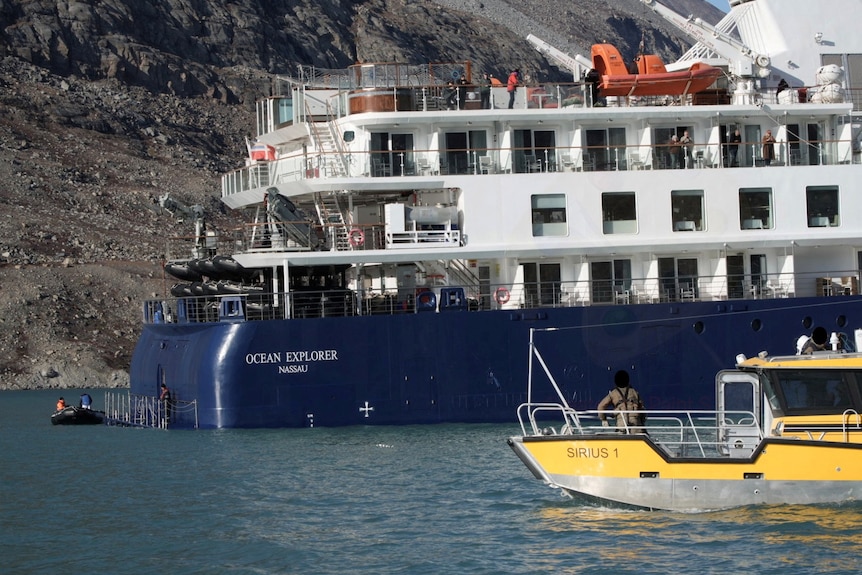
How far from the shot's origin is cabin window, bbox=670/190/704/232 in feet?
111

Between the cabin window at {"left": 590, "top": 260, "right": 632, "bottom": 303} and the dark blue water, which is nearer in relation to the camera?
the dark blue water

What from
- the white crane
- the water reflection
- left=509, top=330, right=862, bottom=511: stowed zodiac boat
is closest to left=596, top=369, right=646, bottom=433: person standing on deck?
left=509, top=330, right=862, bottom=511: stowed zodiac boat

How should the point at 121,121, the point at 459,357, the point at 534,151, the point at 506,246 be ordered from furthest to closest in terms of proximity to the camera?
1. the point at 121,121
2. the point at 534,151
3. the point at 506,246
4. the point at 459,357

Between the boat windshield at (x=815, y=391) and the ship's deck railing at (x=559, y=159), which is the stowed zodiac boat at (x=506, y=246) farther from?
the boat windshield at (x=815, y=391)

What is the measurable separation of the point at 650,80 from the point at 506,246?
5.53 meters

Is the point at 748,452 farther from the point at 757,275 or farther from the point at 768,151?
the point at 768,151

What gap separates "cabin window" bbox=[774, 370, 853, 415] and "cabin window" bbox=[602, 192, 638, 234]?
1253 centimetres

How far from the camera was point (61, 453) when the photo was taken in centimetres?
3142

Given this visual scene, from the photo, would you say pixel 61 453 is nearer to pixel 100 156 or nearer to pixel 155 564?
pixel 155 564

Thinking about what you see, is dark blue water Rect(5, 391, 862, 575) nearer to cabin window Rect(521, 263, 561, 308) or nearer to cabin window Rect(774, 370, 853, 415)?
cabin window Rect(774, 370, 853, 415)

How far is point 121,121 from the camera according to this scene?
92.2 meters

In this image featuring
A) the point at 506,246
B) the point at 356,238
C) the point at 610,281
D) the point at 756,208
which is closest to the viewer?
the point at 356,238

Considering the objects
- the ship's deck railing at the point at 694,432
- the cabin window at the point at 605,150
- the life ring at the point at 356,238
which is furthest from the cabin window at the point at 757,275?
the ship's deck railing at the point at 694,432

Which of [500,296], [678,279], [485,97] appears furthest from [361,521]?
[485,97]
